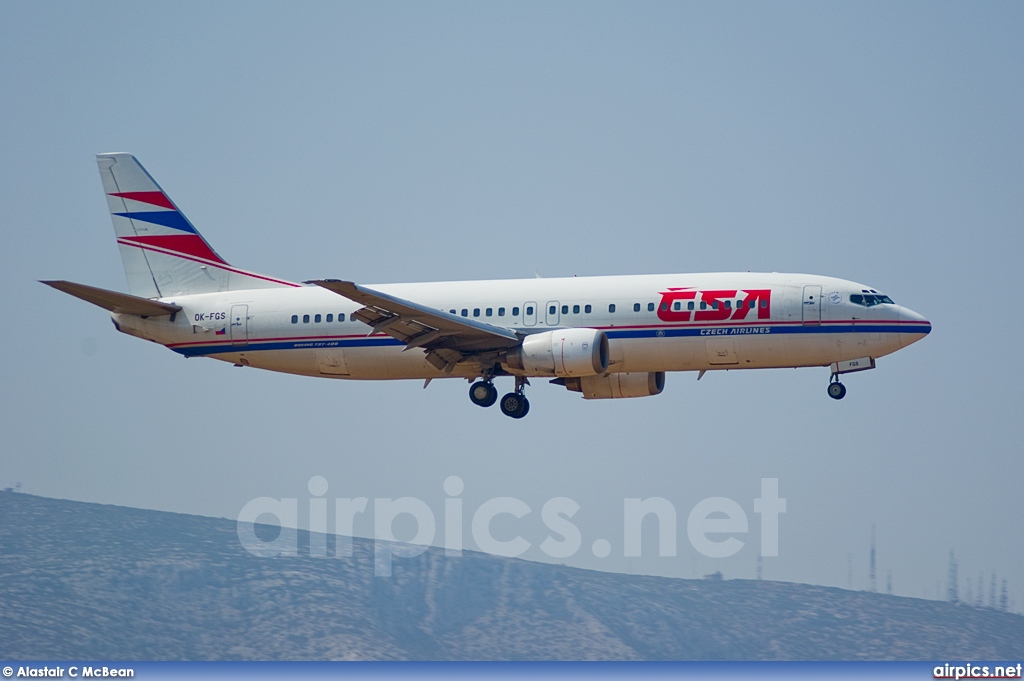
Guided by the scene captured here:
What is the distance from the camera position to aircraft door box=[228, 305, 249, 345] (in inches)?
1999

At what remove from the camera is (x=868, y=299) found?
45.5 metres

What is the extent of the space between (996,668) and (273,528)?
111 meters

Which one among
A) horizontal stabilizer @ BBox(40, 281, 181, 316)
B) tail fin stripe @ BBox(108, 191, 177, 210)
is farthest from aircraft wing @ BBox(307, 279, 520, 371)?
tail fin stripe @ BBox(108, 191, 177, 210)

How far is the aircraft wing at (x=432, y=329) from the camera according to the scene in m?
44.5

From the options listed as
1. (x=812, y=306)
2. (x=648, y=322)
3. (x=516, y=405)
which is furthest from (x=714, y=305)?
(x=516, y=405)

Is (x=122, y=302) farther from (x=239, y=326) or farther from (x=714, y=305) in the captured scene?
(x=714, y=305)

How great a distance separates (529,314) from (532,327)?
0.48 meters

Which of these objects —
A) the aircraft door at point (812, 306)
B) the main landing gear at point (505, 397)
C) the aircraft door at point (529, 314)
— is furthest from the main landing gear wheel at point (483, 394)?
the aircraft door at point (812, 306)

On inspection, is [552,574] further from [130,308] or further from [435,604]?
[130,308]

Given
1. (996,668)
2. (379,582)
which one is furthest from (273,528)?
(996,668)

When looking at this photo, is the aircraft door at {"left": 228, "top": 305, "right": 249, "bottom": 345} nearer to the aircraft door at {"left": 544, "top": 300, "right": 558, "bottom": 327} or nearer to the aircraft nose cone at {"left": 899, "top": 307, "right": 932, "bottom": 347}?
the aircraft door at {"left": 544, "top": 300, "right": 558, "bottom": 327}

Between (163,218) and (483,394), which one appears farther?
(163,218)

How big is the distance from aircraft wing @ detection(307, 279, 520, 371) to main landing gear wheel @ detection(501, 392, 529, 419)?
2498 mm

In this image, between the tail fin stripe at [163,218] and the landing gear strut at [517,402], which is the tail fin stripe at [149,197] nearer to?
the tail fin stripe at [163,218]
